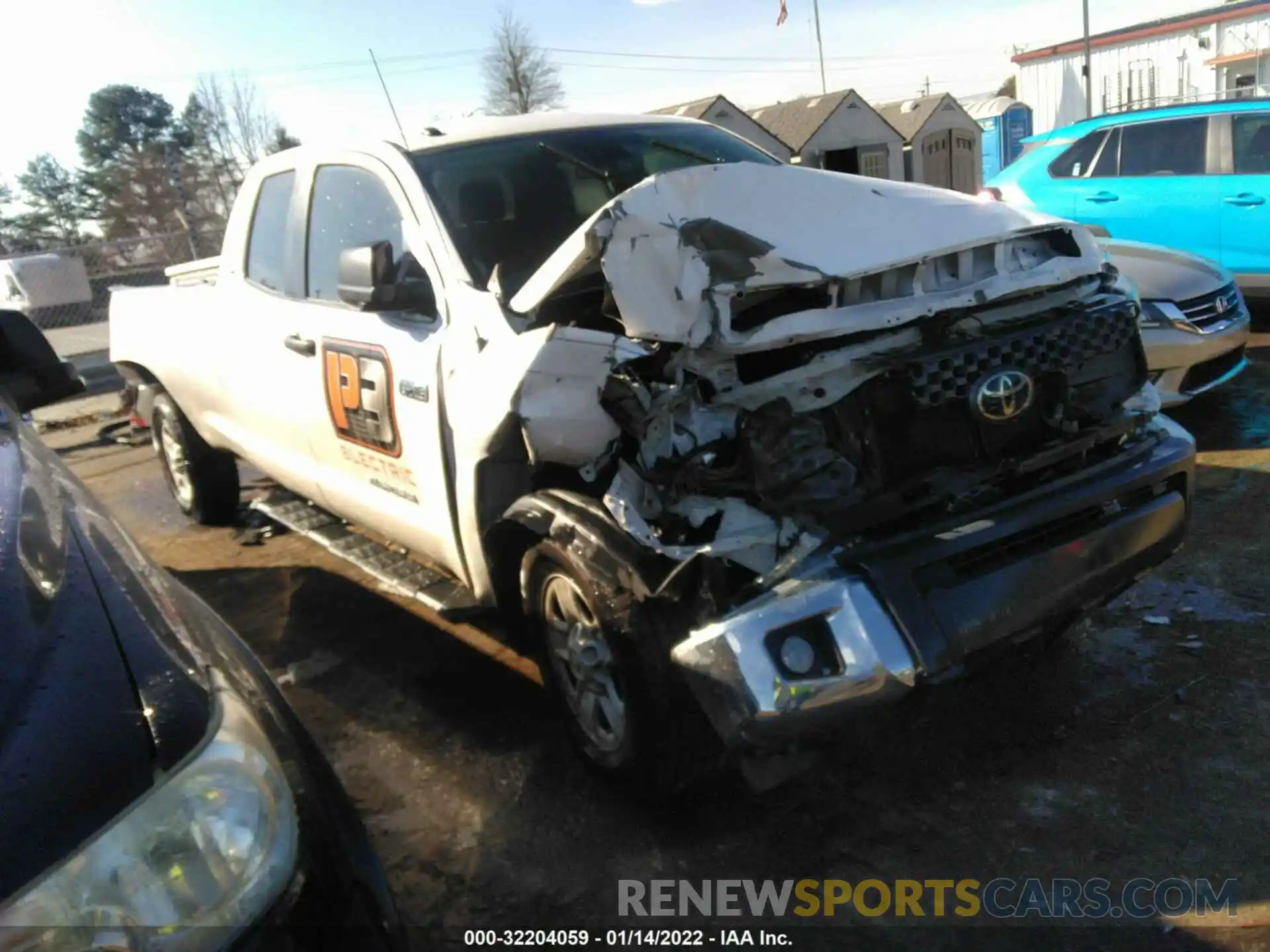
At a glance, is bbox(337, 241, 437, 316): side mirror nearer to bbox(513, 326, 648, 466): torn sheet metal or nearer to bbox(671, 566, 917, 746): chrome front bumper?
bbox(513, 326, 648, 466): torn sheet metal

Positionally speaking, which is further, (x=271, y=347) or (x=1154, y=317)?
(x=1154, y=317)

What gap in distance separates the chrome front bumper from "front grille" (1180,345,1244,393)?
380cm

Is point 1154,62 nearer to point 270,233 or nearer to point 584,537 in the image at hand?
point 270,233

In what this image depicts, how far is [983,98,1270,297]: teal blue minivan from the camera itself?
7.11 m

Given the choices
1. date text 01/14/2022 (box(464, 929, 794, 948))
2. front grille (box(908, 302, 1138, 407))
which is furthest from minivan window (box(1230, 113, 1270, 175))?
date text 01/14/2022 (box(464, 929, 794, 948))

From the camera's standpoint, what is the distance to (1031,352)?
265cm

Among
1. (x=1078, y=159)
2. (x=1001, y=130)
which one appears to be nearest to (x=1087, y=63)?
(x=1001, y=130)

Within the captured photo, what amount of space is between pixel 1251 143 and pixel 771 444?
21.3 feet

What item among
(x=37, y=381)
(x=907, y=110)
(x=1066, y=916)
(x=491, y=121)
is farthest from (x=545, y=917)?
(x=907, y=110)

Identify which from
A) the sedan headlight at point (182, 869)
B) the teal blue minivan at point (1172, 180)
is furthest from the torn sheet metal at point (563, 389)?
the teal blue minivan at point (1172, 180)

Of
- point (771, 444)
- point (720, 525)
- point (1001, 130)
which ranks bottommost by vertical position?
point (720, 525)

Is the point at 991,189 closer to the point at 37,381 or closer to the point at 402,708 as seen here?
the point at 402,708

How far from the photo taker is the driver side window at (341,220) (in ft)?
11.6

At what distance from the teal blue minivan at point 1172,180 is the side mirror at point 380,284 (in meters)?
5.49
